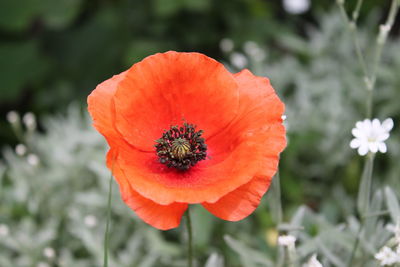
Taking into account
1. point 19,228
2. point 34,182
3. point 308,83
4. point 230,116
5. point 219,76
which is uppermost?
point 308,83

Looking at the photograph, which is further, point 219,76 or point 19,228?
point 19,228

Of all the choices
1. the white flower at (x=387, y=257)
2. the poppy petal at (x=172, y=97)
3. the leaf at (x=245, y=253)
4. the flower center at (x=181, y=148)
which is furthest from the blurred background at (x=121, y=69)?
the white flower at (x=387, y=257)

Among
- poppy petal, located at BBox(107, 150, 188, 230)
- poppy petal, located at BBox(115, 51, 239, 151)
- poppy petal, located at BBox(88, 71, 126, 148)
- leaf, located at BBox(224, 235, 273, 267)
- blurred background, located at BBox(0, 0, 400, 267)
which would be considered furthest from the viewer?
blurred background, located at BBox(0, 0, 400, 267)

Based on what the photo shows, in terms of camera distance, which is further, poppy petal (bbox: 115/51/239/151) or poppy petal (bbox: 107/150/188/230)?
poppy petal (bbox: 115/51/239/151)

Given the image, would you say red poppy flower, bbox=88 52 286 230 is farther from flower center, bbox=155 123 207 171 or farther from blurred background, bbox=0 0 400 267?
blurred background, bbox=0 0 400 267

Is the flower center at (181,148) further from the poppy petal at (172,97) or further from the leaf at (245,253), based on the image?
the leaf at (245,253)

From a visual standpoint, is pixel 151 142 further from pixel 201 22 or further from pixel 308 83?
pixel 201 22

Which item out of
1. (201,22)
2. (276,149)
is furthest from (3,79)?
(276,149)

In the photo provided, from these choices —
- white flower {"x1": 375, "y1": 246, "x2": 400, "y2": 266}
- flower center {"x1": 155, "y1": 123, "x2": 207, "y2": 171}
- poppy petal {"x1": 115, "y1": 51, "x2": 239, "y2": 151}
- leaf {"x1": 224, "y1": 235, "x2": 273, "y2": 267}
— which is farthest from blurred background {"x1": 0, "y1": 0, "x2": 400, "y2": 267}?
white flower {"x1": 375, "y1": 246, "x2": 400, "y2": 266}
